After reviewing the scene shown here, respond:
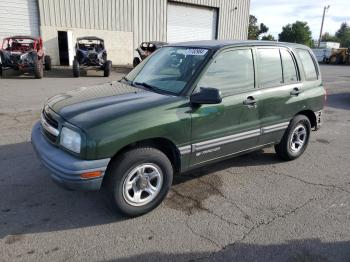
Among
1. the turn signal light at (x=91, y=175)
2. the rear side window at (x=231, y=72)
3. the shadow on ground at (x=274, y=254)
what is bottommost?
→ the shadow on ground at (x=274, y=254)

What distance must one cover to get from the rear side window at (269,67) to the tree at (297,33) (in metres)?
67.0

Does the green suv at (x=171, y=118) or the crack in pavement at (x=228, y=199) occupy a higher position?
the green suv at (x=171, y=118)

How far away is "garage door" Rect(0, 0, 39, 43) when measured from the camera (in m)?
16.3

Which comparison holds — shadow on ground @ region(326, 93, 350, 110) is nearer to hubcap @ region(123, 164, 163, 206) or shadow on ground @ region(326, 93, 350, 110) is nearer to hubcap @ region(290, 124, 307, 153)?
hubcap @ region(290, 124, 307, 153)

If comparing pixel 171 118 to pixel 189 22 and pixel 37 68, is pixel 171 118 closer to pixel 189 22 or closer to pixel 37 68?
pixel 37 68

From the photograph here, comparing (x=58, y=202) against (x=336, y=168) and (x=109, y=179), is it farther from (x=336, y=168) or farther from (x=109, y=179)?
(x=336, y=168)

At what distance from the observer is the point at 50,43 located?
704 inches

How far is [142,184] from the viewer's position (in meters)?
3.37

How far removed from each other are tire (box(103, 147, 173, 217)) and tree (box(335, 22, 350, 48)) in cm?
11595

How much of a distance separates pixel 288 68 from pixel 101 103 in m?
2.81

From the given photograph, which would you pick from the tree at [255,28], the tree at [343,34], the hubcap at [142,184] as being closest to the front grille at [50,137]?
the hubcap at [142,184]

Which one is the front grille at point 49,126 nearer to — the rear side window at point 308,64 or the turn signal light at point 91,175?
the turn signal light at point 91,175

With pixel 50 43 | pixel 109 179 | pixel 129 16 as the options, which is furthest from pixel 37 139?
pixel 129 16

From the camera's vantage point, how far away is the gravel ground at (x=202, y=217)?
9.39 feet
